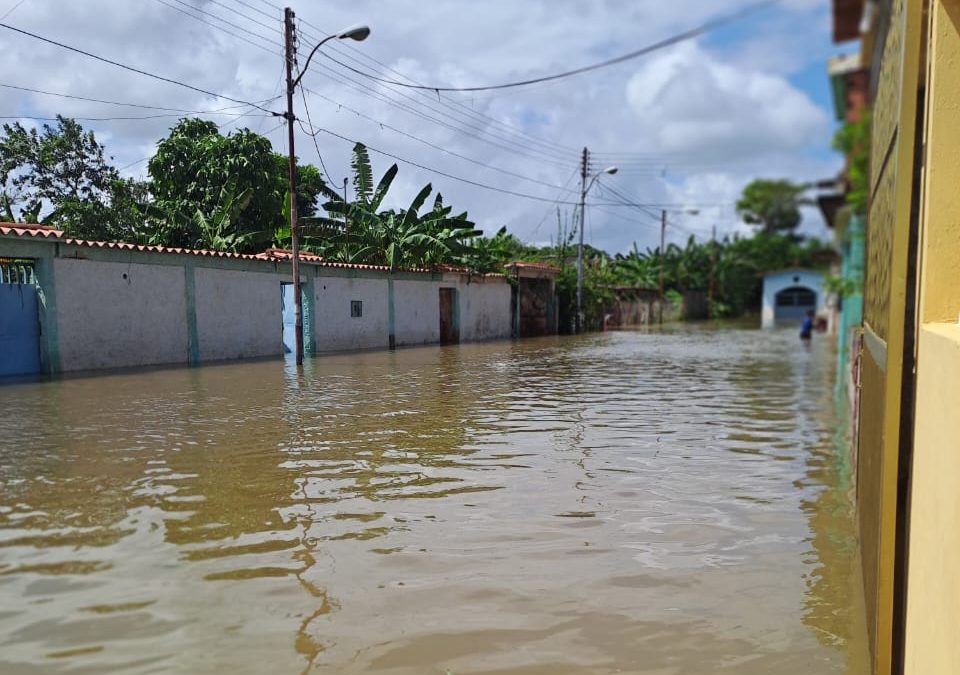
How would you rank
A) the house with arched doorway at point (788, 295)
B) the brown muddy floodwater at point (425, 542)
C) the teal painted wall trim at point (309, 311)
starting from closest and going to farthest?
the brown muddy floodwater at point (425, 542)
the teal painted wall trim at point (309, 311)
the house with arched doorway at point (788, 295)

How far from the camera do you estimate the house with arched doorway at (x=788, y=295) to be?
46375mm

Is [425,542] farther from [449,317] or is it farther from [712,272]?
[712,272]

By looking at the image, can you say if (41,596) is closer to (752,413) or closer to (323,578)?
(323,578)

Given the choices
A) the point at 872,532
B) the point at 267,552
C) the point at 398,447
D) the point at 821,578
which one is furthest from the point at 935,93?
the point at 398,447

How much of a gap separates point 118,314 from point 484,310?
17020mm

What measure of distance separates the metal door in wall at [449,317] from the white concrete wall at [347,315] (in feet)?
13.3

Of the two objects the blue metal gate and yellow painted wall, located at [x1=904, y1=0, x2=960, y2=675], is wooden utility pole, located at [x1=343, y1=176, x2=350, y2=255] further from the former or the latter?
yellow painted wall, located at [x1=904, y1=0, x2=960, y2=675]

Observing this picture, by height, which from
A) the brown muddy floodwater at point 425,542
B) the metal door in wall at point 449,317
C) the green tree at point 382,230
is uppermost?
the green tree at point 382,230

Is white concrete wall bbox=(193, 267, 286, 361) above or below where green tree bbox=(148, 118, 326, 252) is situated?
below

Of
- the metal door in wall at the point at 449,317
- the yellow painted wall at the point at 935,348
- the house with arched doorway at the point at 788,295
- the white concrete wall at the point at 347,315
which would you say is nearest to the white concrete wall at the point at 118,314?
the white concrete wall at the point at 347,315

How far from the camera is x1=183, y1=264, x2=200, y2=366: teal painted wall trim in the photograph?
A: 18.6m

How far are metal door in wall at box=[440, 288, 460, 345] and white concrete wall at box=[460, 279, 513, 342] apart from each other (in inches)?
12.4

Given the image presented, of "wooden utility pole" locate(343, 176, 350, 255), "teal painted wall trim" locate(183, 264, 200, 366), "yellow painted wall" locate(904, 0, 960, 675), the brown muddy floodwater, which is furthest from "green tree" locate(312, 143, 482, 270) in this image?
"yellow painted wall" locate(904, 0, 960, 675)

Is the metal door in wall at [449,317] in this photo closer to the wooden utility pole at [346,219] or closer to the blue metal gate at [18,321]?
the wooden utility pole at [346,219]
